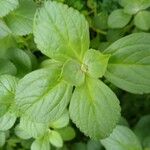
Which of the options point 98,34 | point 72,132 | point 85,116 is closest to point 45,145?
point 72,132

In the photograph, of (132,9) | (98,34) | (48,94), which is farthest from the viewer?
(98,34)

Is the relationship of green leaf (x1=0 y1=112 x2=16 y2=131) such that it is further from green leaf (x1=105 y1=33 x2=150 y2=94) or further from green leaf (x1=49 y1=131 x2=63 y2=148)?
green leaf (x1=105 y1=33 x2=150 y2=94)

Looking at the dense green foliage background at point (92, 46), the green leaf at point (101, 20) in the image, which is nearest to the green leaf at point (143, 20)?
the dense green foliage background at point (92, 46)

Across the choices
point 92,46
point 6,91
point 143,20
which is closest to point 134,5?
point 143,20

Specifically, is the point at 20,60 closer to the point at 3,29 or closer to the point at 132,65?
the point at 3,29

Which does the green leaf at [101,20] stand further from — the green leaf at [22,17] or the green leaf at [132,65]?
the green leaf at [132,65]

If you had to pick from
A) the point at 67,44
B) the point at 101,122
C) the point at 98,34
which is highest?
the point at 67,44

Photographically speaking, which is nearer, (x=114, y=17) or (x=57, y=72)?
(x=57, y=72)

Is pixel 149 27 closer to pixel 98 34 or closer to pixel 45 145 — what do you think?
pixel 98 34
